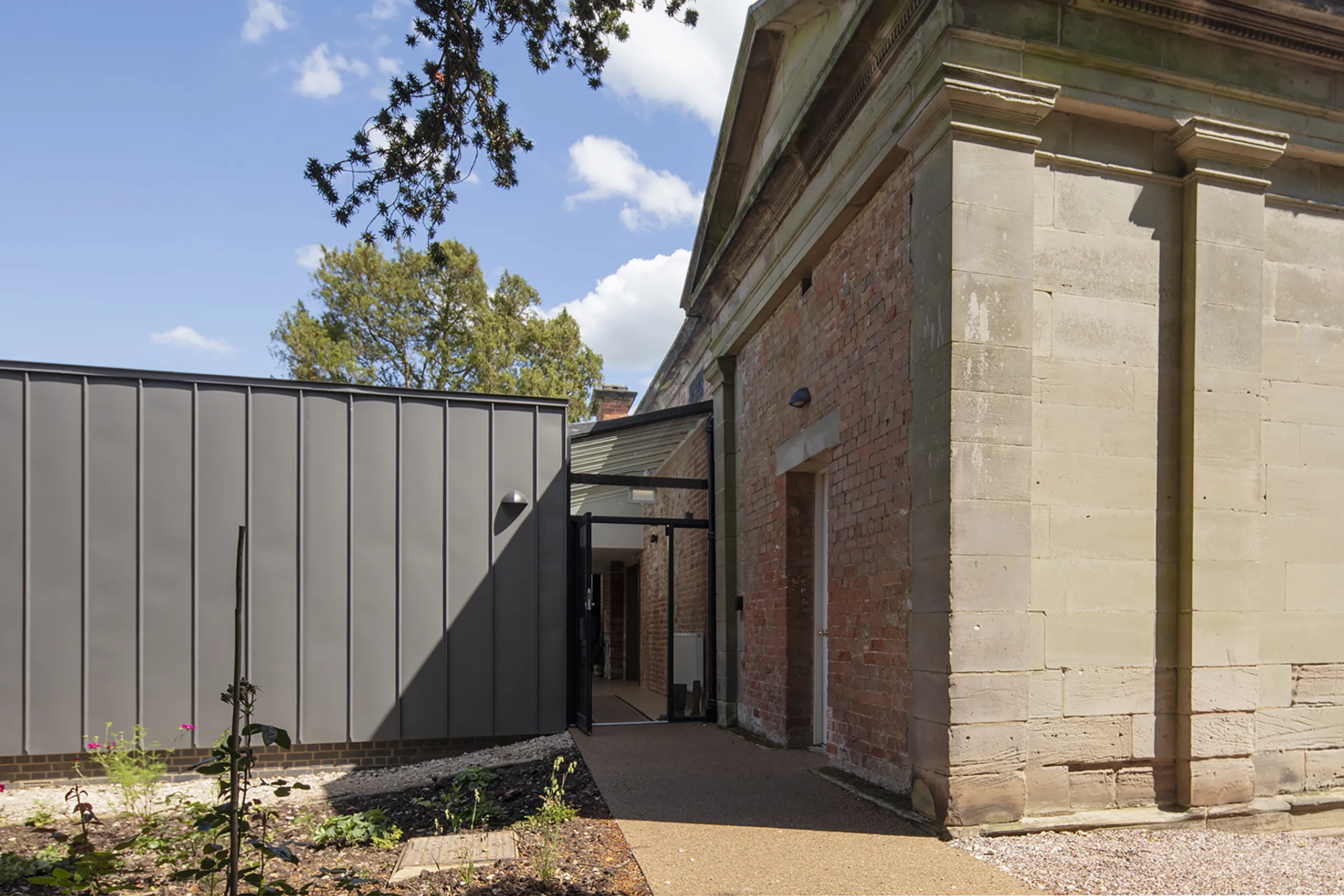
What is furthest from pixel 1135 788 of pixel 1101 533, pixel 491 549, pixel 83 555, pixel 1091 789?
pixel 83 555

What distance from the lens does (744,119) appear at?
8688 mm

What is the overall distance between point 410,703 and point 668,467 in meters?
5.31

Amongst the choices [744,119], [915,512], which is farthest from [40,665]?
[744,119]

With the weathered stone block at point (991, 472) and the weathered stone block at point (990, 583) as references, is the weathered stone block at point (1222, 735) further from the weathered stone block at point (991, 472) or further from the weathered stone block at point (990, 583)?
the weathered stone block at point (991, 472)

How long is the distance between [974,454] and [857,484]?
1.47 m

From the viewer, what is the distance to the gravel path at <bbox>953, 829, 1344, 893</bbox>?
4.07 m

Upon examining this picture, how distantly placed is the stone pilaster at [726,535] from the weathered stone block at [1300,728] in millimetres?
4644

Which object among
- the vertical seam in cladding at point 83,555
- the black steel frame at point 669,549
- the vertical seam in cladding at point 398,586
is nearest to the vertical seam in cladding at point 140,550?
the vertical seam in cladding at point 83,555

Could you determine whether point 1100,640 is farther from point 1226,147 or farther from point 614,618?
point 614,618

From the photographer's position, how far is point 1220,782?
5082mm

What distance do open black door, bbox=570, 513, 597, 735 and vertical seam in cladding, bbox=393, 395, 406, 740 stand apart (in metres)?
1.72

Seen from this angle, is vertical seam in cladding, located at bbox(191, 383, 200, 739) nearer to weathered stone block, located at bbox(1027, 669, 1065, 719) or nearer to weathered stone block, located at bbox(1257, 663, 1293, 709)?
weathered stone block, located at bbox(1027, 669, 1065, 719)

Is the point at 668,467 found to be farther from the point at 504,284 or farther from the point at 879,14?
the point at 504,284

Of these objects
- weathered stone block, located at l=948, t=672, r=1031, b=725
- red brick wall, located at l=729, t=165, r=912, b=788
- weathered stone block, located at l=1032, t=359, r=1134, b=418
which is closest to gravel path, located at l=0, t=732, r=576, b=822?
red brick wall, located at l=729, t=165, r=912, b=788
